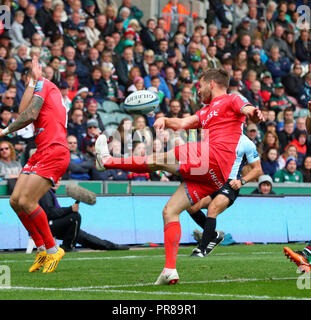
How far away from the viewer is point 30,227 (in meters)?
9.90

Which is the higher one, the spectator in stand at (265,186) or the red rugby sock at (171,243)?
the red rugby sock at (171,243)

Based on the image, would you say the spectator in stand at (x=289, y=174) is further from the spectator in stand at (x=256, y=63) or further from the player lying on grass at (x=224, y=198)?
the player lying on grass at (x=224, y=198)

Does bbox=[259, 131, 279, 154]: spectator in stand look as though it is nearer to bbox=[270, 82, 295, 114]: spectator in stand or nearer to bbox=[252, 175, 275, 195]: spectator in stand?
bbox=[252, 175, 275, 195]: spectator in stand

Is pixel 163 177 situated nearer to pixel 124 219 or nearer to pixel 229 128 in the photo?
pixel 124 219

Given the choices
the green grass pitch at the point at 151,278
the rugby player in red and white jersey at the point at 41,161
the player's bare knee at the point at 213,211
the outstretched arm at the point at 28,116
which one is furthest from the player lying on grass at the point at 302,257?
the player's bare knee at the point at 213,211

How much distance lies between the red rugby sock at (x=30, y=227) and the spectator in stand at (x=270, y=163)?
412 inches

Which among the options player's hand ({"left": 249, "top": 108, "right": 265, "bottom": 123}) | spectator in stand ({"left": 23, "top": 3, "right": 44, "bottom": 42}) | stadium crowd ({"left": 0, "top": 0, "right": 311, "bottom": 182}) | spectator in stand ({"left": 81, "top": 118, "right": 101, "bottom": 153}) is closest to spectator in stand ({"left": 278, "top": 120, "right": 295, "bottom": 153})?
stadium crowd ({"left": 0, "top": 0, "right": 311, "bottom": 182})

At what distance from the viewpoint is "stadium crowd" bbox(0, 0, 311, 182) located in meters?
17.0

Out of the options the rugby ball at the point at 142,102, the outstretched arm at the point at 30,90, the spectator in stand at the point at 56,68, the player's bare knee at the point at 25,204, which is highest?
the spectator in stand at the point at 56,68

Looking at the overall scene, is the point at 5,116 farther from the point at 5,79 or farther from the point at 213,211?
the point at 213,211

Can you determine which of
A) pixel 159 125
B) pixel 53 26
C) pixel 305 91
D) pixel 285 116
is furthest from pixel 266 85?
pixel 159 125

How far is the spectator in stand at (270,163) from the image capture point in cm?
1956

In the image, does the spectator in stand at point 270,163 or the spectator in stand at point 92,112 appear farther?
the spectator in stand at point 270,163

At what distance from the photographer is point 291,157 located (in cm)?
1958
